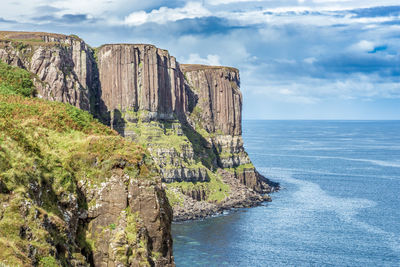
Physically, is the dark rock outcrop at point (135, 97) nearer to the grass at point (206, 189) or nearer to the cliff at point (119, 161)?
the grass at point (206, 189)

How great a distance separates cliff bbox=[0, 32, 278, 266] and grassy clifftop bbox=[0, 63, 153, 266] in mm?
73

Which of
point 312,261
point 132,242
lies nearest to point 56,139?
point 132,242

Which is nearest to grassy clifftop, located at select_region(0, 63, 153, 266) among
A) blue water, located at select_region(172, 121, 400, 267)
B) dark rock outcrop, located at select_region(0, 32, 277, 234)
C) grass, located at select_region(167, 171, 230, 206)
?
blue water, located at select_region(172, 121, 400, 267)

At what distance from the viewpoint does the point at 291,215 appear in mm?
149000

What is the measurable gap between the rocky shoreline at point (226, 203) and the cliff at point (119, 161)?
35 centimetres

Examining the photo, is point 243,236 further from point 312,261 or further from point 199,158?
point 199,158

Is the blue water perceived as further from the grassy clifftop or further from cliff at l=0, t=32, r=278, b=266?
the grassy clifftop

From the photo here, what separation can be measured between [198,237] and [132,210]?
102 meters

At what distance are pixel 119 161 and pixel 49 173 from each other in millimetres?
3455

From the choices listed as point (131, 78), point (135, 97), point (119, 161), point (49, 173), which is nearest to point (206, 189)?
point (135, 97)

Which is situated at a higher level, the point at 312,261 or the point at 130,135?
the point at 130,135

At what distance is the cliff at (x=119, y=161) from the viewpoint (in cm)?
2683

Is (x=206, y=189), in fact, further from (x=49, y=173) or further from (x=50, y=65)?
(x=49, y=173)

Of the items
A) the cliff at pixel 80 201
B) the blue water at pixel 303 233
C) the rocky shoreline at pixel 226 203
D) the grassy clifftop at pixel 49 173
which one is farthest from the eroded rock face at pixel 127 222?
the rocky shoreline at pixel 226 203
